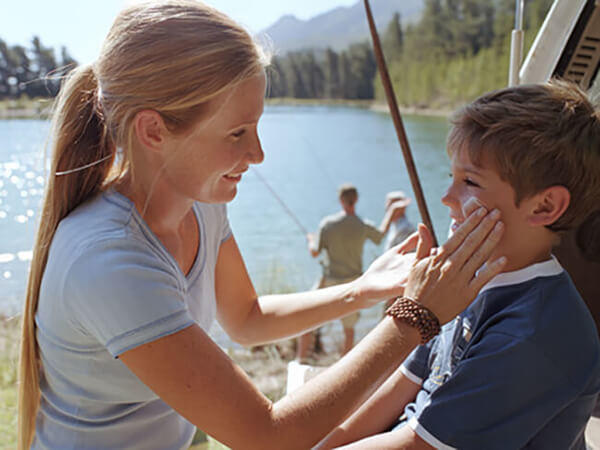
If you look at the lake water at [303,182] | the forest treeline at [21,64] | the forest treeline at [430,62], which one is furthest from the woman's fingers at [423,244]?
the forest treeline at [430,62]

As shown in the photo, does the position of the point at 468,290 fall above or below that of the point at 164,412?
above

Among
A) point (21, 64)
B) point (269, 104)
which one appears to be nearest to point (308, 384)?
point (269, 104)

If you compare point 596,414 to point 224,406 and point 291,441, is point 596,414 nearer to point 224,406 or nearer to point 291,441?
point 291,441

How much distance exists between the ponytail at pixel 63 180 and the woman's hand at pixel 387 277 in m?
0.75

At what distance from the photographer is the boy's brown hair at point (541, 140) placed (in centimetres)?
119

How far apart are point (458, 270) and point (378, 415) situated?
1.69 feet

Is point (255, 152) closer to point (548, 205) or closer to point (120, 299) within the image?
point (120, 299)

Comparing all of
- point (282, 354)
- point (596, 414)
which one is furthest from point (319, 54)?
point (596, 414)

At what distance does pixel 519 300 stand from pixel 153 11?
3.26 feet

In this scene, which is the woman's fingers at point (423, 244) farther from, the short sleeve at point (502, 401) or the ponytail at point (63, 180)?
the ponytail at point (63, 180)

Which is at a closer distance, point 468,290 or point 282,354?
point 468,290

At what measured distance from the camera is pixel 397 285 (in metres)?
1.40

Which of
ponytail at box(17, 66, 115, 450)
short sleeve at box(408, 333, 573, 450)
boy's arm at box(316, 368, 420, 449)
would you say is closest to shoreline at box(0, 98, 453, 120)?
ponytail at box(17, 66, 115, 450)

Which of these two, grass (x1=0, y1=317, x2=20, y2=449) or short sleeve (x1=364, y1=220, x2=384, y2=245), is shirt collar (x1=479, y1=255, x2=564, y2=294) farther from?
short sleeve (x1=364, y1=220, x2=384, y2=245)
